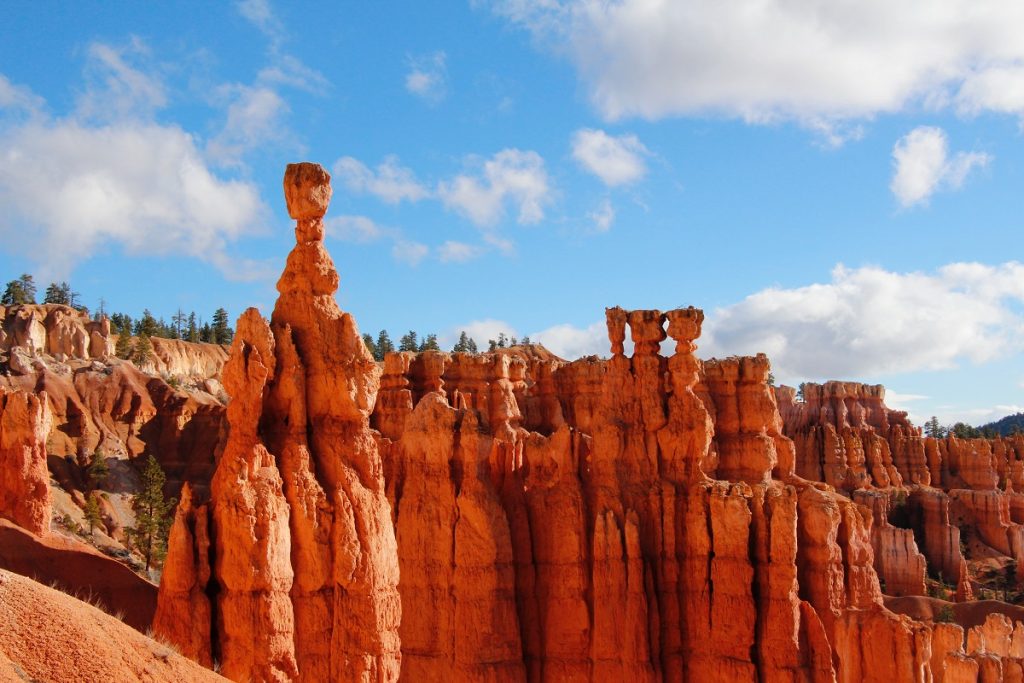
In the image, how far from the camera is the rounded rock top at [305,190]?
17812 millimetres

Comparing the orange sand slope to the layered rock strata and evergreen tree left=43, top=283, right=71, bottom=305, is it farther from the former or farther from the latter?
evergreen tree left=43, top=283, right=71, bottom=305

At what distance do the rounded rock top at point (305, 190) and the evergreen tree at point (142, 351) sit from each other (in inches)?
3091

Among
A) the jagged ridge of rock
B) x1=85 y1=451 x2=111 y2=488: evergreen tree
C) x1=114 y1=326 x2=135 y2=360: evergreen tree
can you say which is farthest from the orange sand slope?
x1=114 y1=326 x2=135 y2=360: evergreen tree

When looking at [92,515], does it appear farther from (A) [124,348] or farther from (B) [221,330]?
(B) [221,330]

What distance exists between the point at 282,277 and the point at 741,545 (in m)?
16.8

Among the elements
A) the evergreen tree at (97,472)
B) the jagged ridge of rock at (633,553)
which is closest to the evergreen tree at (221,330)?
the evergreen tree at (97,472)

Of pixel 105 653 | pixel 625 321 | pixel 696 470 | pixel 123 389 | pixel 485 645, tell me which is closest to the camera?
pixel 105 653

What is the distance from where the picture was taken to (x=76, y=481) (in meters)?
63.1

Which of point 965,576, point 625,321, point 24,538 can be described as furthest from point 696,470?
point 965,576

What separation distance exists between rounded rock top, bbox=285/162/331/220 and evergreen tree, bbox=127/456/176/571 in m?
32.6

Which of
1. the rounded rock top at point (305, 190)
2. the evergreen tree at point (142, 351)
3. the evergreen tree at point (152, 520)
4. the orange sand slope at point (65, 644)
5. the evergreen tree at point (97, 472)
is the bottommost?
the orange sand slope at point (65, 644)

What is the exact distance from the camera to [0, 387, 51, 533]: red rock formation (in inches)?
787

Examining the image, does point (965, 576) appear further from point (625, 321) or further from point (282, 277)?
point (282, 277)

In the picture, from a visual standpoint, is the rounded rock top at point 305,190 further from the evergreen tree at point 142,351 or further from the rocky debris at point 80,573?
the evergreen tree at point 142,351
